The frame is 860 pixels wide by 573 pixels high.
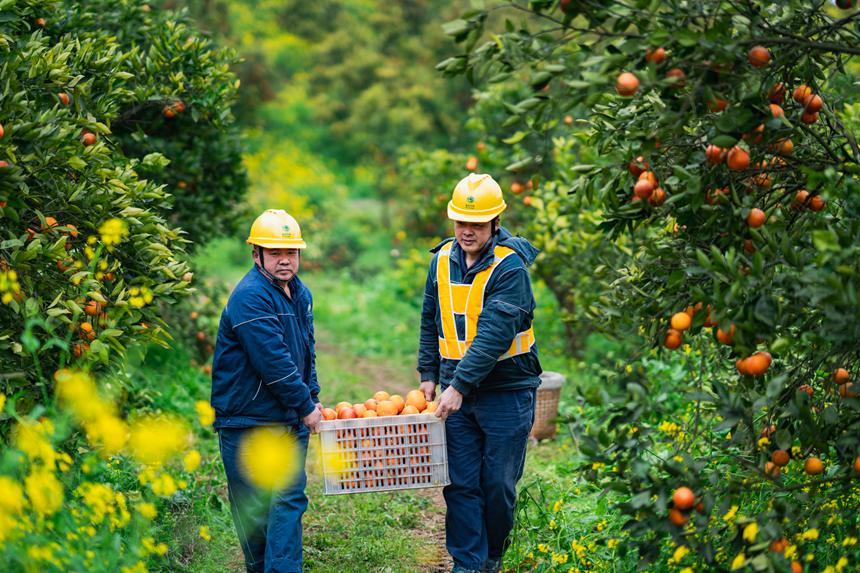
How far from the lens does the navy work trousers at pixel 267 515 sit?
14.8 feet

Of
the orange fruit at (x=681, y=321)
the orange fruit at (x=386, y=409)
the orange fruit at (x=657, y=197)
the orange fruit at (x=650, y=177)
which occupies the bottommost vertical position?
the orange fruit at (x=386, y=409)

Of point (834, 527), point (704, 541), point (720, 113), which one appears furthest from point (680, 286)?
point (834, 527)

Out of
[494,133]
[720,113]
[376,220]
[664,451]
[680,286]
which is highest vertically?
[720,113]

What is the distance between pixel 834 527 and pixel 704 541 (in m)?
0.72

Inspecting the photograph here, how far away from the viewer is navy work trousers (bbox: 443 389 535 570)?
15.3ft

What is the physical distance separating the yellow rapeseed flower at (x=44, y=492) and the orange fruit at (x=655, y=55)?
8.02ft

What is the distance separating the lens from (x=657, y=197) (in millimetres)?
3635

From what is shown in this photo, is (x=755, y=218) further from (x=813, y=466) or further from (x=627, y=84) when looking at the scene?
(x=813, y=466)

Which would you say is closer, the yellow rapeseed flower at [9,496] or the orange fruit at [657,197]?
the yellow rapeseed flower at [9,496]

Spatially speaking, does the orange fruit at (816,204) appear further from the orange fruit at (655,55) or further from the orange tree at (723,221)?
the orange fruit at (655,55)

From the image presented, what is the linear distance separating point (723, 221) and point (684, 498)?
1072 millimetres

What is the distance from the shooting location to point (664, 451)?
19.4 ft

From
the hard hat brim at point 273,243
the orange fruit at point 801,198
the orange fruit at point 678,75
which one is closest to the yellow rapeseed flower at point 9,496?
the hard hat brim at point 273,243

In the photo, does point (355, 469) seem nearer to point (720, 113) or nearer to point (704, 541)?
point (704, 541)
